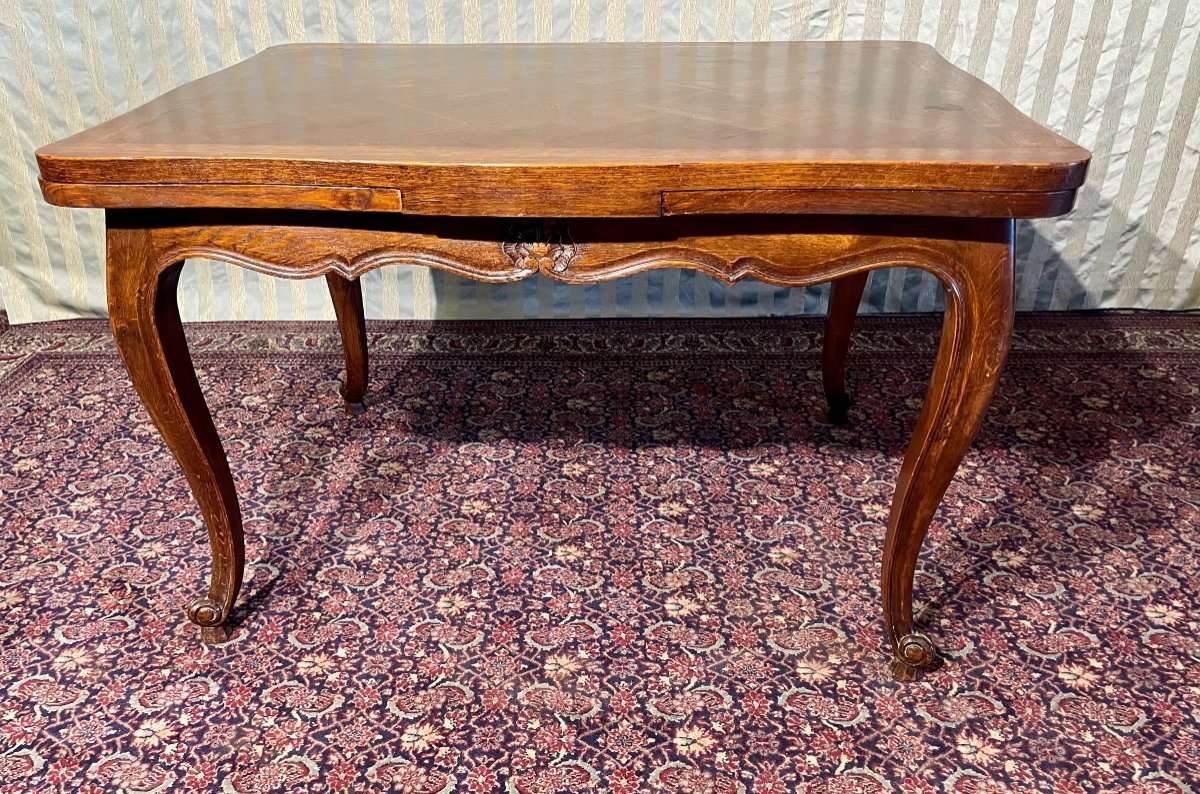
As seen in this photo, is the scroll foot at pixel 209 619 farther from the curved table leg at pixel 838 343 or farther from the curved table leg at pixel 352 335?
the curved table leg at pixel 838 343

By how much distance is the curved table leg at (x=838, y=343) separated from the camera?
81.6 inches

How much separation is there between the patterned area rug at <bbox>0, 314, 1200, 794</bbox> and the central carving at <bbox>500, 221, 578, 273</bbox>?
67 centimetres

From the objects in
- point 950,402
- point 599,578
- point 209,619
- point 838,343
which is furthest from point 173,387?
point 838,343

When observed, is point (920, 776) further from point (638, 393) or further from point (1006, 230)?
point (638, 393)

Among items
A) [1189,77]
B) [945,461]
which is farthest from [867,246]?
[1189,77]

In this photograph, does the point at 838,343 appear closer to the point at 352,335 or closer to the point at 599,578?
the point at 599,578

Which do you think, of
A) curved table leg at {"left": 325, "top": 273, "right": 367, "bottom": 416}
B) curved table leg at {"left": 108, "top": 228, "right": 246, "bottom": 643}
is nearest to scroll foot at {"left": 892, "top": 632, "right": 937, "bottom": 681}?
curved table leg at {"left": 108, "top": 228, "right": 246, "bottom": 643}

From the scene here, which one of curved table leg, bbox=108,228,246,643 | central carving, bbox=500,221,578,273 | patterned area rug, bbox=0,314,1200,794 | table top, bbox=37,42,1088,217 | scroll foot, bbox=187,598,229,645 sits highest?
table top, bbox=37,42,1088,217

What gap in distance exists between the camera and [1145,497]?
6.49 ft

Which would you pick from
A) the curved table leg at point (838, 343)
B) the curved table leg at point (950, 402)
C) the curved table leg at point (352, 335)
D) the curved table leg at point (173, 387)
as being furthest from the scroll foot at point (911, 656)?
the curved table leg at point (352, 335)

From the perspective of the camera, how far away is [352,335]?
223 centimetres

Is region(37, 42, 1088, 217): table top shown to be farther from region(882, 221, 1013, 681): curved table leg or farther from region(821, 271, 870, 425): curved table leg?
region(821, 271, 870, 425): curved table leg

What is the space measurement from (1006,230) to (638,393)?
125cm

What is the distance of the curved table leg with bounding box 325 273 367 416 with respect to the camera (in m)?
2.15
